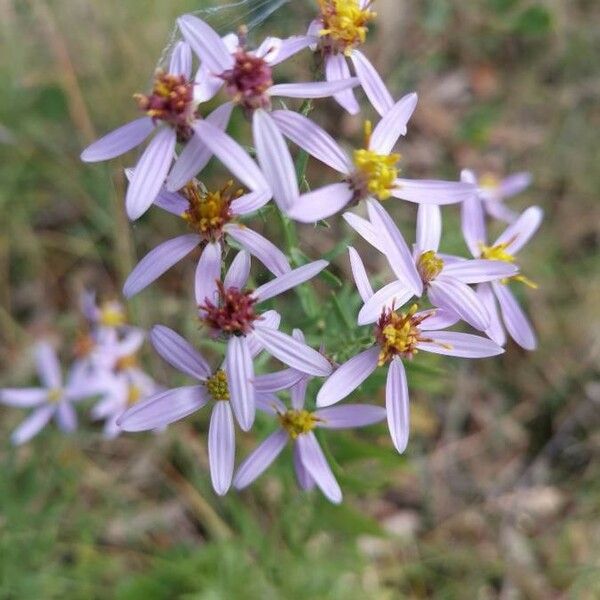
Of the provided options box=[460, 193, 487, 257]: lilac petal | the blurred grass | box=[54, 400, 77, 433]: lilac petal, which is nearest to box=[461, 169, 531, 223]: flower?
the blurred grass

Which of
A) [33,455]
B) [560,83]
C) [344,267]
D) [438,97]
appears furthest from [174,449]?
[560,83]

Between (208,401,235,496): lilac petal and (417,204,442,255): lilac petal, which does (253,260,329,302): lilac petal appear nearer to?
(208,401,235,496): lilac petal

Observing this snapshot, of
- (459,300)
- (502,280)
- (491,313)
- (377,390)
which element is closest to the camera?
(459,300)

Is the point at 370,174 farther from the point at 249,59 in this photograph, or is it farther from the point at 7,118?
the point at 7,118

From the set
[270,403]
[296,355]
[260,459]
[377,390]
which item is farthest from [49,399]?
[296,355]

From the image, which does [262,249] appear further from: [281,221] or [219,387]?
[219,387]
